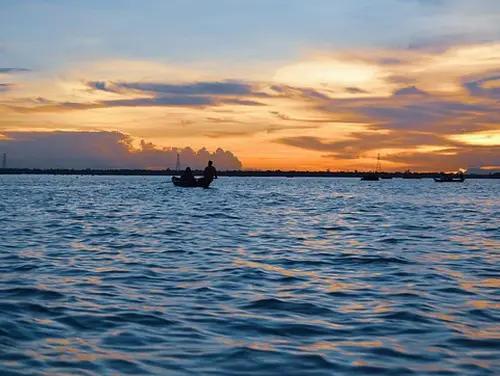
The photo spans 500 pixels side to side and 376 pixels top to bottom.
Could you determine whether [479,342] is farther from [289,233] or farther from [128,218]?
[128,218]

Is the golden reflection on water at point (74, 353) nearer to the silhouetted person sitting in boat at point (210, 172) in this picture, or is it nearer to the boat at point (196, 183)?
the silhouetted person sitting in boat at point (210, 172)

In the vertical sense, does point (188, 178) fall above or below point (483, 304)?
above

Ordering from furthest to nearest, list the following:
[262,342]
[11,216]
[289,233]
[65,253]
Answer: [11,216]
[289,233]
[65,253]
[262,342]

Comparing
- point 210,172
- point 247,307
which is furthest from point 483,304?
point 210,172

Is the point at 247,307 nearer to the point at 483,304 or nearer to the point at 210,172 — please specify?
the point at 483,304

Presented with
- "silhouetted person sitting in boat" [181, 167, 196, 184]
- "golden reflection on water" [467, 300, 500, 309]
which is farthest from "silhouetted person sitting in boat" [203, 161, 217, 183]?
"golden reflection on water" [467, 300, 500, 309]

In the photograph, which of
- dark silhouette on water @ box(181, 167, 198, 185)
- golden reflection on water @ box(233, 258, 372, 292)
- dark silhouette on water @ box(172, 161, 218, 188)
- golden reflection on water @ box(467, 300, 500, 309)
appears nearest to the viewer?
golden reflection on water @ box(467, 300, 500, 309)

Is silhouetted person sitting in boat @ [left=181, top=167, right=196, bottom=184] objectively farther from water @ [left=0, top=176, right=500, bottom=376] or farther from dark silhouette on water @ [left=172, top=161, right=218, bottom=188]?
water @ [left=0, top=176, right=500, bottom=376]

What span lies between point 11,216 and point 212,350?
2657cm

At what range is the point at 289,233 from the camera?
24.5m

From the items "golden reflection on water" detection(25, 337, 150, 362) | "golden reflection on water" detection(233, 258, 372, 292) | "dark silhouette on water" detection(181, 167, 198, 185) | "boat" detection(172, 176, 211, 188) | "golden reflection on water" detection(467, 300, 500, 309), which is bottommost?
"golden reflection on water" detection(25, 337, 150, 362)

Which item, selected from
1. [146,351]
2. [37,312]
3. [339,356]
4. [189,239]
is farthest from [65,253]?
[339,356]

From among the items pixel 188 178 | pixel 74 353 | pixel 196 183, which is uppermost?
pixel 188 178

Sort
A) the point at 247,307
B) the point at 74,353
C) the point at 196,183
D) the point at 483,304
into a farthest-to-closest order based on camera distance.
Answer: the point at 196,183, the point at 483,304, the point at 247,307, the point at 74,353
